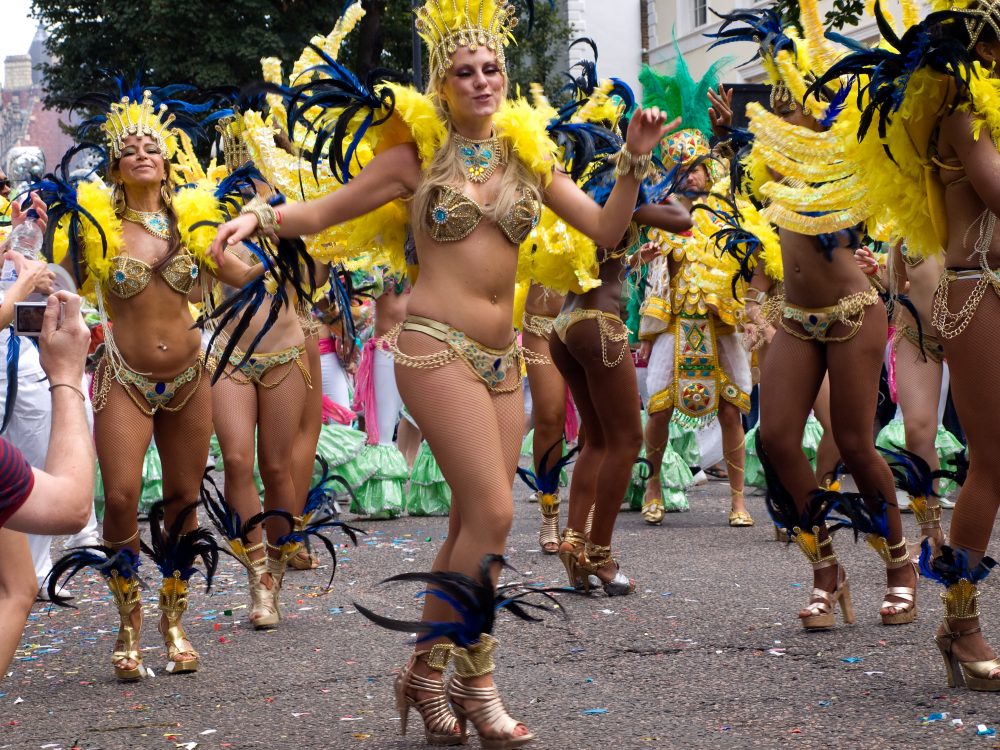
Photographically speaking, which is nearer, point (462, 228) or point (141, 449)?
point (462, 228)

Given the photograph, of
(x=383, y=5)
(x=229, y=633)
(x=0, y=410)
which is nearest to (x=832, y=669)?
(x=229, y=633)

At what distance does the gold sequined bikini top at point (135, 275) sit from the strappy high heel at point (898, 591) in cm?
285

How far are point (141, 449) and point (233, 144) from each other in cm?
201

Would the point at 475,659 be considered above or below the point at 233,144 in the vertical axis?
below

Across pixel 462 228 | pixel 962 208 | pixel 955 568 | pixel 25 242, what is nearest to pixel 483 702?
pixel 462 228

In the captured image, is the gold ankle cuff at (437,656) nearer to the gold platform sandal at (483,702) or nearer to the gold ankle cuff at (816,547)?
the gold platform sandal at (483,702)

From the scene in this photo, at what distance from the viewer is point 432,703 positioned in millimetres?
3928

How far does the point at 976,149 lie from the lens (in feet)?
12.8

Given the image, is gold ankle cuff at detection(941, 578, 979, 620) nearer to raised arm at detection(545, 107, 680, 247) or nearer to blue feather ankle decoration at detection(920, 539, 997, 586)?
blue feather ankle decoration at detection(920, 539, 997, 586)

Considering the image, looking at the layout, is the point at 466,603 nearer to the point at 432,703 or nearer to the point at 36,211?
the point at 432,703

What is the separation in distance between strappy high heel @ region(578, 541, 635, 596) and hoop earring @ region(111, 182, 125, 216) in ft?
7.99

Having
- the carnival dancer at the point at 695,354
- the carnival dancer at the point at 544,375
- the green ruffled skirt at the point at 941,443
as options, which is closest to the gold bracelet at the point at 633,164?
the carnival dancer at the point at 544,375

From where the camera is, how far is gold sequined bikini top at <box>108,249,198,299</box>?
17.5 ft

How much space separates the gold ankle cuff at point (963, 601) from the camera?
4.08 m
